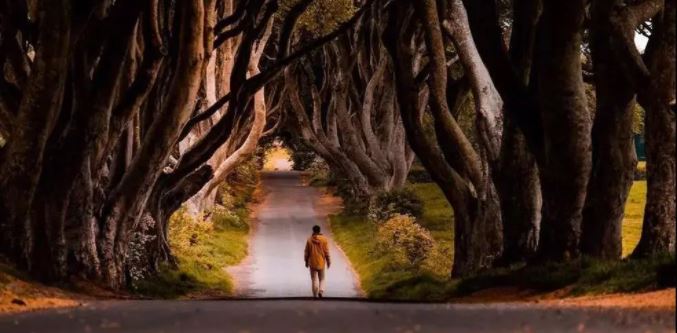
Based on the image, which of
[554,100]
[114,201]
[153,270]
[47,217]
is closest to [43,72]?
[47,217]

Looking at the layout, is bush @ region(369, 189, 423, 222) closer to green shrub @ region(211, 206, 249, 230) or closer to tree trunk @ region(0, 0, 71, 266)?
green shrub @ region(211, 206, 249, 230)

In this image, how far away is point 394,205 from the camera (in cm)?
3494

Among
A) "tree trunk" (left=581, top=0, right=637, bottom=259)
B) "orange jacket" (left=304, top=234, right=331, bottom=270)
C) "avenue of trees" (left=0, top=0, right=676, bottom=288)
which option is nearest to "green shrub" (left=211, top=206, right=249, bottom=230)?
"avenue of trees" (left=0, top=0, right=676, bottom=288)

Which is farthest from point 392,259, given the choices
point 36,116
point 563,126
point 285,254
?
point 36,116

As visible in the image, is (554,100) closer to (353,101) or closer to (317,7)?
(317,7)

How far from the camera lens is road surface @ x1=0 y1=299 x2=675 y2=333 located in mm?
8594

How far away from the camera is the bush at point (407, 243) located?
2691cm

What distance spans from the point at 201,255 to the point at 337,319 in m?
19.4

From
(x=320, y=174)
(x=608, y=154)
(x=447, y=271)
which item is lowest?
(x=447, y=271)

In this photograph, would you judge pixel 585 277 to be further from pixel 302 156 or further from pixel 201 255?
pixel 302 156

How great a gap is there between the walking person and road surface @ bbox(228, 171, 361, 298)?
259 centimetres

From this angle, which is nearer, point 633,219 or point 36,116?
point 36,116

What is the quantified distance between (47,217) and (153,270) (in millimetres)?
7573

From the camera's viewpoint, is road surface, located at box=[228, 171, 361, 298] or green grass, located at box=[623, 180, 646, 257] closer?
road surface, located at box=[228, 171, 361, 298]
